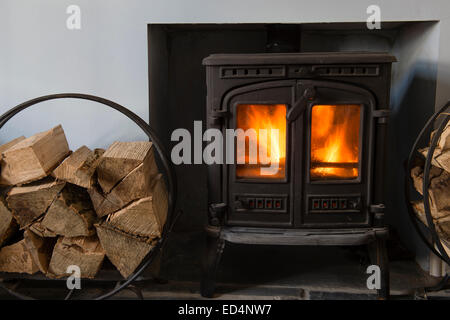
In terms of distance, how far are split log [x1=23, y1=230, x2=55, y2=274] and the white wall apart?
0.42m

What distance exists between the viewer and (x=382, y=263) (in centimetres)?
155

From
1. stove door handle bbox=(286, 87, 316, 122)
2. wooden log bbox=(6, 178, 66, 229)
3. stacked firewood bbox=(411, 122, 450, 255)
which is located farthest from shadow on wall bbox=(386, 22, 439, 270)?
wooden log bbox=(6, 178, 66, 229)

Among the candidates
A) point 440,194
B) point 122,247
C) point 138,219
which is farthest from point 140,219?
point 440,194

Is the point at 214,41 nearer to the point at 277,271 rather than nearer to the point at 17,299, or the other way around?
the point at 277,271

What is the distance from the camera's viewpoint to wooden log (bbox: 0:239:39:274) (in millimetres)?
1488

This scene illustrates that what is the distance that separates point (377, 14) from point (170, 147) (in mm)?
1087

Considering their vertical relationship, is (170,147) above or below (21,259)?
above

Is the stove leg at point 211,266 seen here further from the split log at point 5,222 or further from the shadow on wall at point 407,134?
the shadow on wall at point 407,134

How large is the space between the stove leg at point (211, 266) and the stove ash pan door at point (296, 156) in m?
0.09

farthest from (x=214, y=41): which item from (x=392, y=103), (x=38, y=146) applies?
(x=38, y=146)

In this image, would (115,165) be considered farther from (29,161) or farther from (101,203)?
(29,161)

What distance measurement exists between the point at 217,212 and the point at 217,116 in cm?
34

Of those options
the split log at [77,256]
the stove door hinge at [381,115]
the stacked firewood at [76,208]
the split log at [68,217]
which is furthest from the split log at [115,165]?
the stove door hinge at [381,115]

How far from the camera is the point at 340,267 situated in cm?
183
